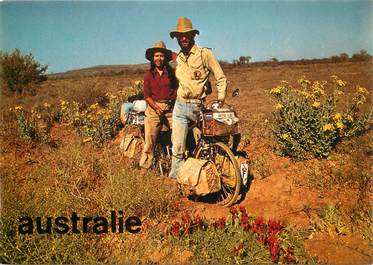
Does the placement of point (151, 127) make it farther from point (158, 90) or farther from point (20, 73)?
point (20, 73)

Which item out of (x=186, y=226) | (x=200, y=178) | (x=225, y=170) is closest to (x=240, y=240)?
(x=186, y=226)

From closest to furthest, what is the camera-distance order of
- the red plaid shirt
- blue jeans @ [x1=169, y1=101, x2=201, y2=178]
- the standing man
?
the standing man, blue jeans @ [x1=169, y1=101, x2=201, y2=178], the red plaid shirt

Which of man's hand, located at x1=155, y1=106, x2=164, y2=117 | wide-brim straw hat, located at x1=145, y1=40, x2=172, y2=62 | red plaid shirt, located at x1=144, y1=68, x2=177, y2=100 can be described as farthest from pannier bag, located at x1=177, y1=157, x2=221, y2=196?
wide-brim straw hat, located at x1=145, y1=40, x2=172, y2=62

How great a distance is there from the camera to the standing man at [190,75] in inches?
167

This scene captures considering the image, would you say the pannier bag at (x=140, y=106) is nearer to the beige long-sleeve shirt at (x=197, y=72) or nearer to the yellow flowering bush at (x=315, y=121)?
the beige long-sleeve shirt at (x=197, y=72)

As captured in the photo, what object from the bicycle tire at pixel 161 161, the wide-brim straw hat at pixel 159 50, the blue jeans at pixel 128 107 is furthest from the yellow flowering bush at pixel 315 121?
the blue jeans at pixel 128 107

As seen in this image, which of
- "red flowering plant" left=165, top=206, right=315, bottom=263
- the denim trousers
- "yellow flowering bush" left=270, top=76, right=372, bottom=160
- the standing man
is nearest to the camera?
"red flowering plant" left=165, top=206, right=315, bottom=263

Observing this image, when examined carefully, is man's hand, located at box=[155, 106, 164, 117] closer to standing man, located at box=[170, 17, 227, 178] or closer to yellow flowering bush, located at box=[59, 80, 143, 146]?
standing man, located at box=[170, 17, 227, 178]

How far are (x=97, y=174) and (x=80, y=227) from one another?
56.9 inches

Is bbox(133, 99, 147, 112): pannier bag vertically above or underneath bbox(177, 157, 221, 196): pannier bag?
above

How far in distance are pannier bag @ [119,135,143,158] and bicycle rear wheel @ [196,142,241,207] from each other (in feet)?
3.98

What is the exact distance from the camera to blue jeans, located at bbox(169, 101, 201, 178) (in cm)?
435

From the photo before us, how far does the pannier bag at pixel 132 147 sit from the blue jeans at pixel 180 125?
92cm

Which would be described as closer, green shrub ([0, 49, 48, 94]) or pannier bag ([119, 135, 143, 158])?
pannier bag ([119, 135, 143, 158])
